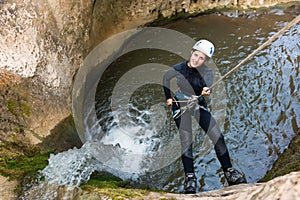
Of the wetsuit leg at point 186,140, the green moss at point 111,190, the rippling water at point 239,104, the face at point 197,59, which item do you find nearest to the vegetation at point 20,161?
the green moss at point 111,190

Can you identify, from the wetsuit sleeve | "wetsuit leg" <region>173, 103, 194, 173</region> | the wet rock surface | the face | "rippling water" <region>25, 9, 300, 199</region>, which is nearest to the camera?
the face

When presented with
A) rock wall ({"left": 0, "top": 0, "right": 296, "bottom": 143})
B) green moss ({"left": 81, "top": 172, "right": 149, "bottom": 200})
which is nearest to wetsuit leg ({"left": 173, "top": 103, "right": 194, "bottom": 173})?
green moss ({"left": 81, "top": 172, "right": 149, "bottom": 200})

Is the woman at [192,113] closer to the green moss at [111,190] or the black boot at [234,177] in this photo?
the black boot at [234,177]

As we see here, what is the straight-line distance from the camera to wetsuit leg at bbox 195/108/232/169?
4.70 metres

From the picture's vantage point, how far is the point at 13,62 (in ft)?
17.8

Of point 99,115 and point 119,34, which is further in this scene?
point 119,34

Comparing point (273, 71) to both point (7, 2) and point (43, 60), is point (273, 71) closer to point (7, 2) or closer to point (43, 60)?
point (43, 60)

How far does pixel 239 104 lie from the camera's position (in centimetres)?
748

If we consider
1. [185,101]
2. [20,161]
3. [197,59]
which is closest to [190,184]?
[185,101]

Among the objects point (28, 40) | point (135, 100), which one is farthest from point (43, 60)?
point (135, 100)

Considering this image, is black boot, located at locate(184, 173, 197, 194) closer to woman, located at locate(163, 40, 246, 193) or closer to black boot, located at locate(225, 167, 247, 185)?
woman, located at locate(163, 40, 246, 193)

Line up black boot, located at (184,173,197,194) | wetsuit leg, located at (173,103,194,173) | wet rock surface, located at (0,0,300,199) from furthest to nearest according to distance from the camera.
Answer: wet rock surface, located at (0,0,300,199) < wetsuit leg, located at (173,103,194,173) < black boot, located at (184,173,197,194)

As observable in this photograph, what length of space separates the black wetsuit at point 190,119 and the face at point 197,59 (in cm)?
15

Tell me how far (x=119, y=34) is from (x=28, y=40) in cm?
442
